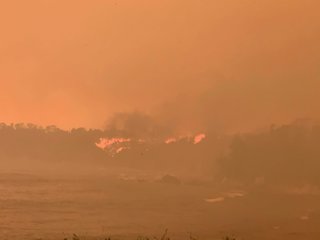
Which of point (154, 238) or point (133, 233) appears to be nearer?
point (154, 238)

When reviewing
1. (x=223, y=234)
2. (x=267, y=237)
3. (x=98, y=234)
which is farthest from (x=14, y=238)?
(x=267, y=237)

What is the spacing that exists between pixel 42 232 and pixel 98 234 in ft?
67.9

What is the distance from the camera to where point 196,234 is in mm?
189750

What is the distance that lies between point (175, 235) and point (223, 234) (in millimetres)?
18044

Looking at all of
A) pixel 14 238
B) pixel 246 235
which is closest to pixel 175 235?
pixel 246 235

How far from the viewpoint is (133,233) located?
19962 centimetres

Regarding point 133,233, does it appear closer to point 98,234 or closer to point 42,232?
point 98,234

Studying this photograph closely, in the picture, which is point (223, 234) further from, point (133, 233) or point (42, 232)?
point (42, 232)

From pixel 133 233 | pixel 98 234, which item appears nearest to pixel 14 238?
pixel 98 234

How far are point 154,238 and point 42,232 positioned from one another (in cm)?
4179

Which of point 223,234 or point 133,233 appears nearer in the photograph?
point 223,234

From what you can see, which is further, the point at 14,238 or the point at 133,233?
the point at 133,233

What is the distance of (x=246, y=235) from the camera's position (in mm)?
191875

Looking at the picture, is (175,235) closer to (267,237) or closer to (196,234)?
(196,234)
